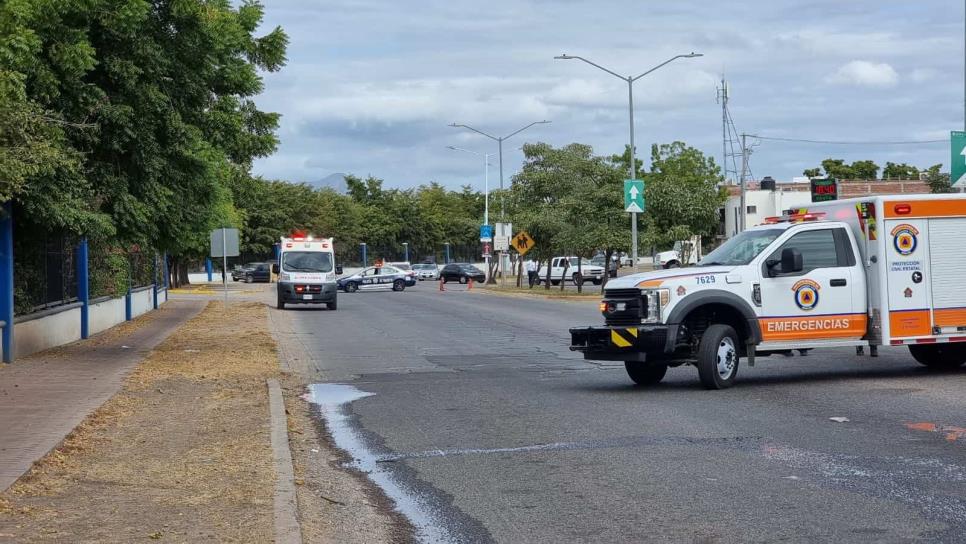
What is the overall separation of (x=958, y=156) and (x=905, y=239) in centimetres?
738

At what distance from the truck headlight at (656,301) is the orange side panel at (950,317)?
12.1ft

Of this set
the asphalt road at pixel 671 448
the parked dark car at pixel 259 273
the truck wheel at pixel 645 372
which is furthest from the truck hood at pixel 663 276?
the parked dark car at pixel 259 273

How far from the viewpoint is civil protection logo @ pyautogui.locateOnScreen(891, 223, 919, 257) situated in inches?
585

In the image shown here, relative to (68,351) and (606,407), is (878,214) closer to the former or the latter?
(606,407)

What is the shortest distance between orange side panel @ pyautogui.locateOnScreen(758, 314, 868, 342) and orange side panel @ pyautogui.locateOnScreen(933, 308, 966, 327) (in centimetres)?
93

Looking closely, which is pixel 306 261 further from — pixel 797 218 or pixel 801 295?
pixel 801 295

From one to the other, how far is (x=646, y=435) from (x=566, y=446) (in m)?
0.92

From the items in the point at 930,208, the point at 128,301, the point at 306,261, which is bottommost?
the point at 128,301

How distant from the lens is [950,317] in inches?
590

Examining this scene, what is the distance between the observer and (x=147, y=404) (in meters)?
13.9

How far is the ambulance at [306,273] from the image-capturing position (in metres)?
40.4

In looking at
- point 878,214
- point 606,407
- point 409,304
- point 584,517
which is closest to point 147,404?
point 606,407

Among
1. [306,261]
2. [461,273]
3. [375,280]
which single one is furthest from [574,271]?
[306,261]

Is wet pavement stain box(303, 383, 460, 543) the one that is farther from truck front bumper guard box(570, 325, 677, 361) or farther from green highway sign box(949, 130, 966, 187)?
green highway sign box(949, 130, 966, 187)
